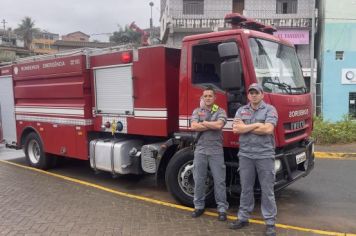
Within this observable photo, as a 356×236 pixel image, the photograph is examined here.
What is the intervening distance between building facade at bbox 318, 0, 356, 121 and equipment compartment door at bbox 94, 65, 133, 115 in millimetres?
19023

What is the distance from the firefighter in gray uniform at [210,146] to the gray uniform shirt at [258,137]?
43 centimetres

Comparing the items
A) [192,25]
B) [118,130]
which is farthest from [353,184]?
[192,25]

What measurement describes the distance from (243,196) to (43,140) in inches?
212

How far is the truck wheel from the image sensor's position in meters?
9.06

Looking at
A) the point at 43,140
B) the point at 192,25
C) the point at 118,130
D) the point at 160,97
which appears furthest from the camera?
the point at 192,25

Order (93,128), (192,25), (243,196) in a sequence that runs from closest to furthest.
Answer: (243,196) < (93,128) < (192,25)

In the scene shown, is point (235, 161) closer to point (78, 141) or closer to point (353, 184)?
point (353, 184)

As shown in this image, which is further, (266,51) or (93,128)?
(93,128)

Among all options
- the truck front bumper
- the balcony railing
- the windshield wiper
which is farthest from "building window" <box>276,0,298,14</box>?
the windshield wiper

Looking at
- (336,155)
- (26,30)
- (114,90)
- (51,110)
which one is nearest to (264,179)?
(114,90)

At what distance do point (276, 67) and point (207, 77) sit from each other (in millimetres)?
1011

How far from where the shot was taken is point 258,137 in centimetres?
484

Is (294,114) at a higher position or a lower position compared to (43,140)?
higher

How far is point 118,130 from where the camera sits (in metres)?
7.23
